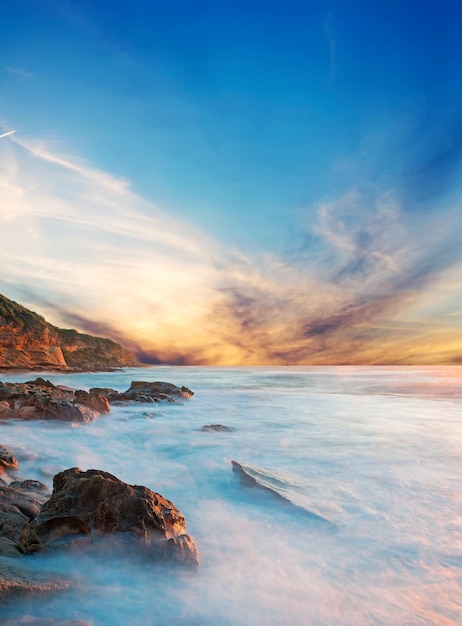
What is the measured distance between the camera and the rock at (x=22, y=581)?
2.49 metres

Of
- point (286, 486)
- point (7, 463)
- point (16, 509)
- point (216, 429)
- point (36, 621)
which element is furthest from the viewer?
point (216, 429)

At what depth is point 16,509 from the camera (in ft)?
12.7

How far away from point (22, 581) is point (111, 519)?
0.90 metres

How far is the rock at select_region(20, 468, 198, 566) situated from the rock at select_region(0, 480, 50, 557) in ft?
0.45

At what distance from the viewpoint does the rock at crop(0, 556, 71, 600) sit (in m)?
2.49

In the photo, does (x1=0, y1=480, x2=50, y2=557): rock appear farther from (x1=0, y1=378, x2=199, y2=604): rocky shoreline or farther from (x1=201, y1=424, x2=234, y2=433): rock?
(x1=201, y1=424, x2=234, y2=433): rock

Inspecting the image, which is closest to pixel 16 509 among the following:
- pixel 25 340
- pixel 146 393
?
pixel 146 393

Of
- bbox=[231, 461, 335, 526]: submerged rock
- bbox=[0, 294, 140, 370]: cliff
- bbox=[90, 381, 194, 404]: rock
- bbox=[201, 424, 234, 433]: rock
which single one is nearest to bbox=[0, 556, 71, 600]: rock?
bbox=[231, 461, 335, 526]: submerged rock

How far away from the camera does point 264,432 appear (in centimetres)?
1084

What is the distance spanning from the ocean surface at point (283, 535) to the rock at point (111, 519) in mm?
161

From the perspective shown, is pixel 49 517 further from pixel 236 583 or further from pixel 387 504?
pixel 387 504

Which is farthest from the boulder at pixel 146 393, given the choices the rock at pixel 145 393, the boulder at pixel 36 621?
the boulder at pixel 36 621

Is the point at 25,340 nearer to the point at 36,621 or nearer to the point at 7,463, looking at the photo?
the point at 7,463

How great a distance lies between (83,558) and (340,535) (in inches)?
99.3
